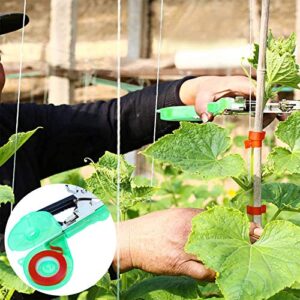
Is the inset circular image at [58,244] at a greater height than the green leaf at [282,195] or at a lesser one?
lesser

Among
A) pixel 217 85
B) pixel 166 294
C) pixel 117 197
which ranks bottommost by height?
pixel 166 294

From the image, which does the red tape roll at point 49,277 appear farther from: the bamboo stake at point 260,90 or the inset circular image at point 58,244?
the bamboo stake at point 260,90

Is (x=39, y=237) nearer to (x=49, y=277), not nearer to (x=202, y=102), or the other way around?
(x=49, y=277)

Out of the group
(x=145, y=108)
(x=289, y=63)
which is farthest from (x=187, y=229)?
(x=145, y=108)

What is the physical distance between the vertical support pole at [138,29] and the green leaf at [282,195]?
4.90 m

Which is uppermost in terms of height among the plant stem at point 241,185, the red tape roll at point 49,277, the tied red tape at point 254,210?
the plant stem at point 241,185

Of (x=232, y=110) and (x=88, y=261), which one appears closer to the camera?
(x=88, y=261)

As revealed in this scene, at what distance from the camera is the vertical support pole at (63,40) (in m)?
4.38

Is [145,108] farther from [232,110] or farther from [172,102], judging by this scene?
[232,110]

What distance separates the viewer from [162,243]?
93 cm

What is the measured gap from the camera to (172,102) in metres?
1.59

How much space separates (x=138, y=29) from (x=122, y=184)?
17.1 feet

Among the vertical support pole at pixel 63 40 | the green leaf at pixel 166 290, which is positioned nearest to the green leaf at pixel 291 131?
the green leaf at pixel 166 290

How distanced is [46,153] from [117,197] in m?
0.82
